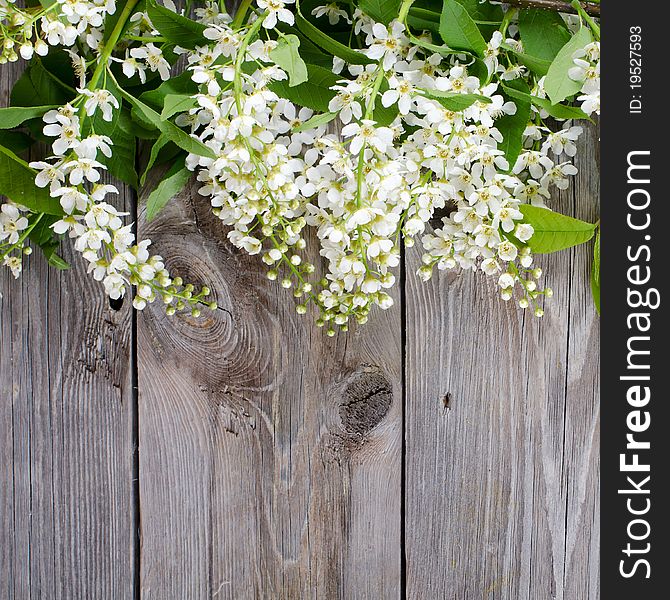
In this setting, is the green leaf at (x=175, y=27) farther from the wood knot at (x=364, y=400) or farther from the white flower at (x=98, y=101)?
the wood knot at (x=364, y=400)

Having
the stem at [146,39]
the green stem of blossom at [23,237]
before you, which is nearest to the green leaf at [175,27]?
the stem at [146,39]

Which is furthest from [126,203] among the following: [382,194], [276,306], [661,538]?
[661,538]

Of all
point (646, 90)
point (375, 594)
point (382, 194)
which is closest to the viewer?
point (382, 194)

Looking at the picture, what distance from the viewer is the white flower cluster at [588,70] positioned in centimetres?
68

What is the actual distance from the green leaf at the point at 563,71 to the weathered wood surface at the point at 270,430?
0.17 metres

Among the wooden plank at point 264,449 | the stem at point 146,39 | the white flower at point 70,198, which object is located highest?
the stem at point 146,39

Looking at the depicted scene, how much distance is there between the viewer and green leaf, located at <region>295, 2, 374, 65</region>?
0.68 metres

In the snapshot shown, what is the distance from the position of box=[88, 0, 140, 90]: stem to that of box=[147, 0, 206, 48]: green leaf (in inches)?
1.9

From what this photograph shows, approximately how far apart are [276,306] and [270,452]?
0.18 meters

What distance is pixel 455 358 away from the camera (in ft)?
2.82

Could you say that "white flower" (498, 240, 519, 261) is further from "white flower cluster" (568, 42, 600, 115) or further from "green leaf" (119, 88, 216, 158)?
"green leaf" (119, 88, 216, 158)

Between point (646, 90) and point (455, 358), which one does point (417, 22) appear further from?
point (455, 358)

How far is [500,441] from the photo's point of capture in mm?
867

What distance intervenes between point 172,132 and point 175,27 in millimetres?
101
